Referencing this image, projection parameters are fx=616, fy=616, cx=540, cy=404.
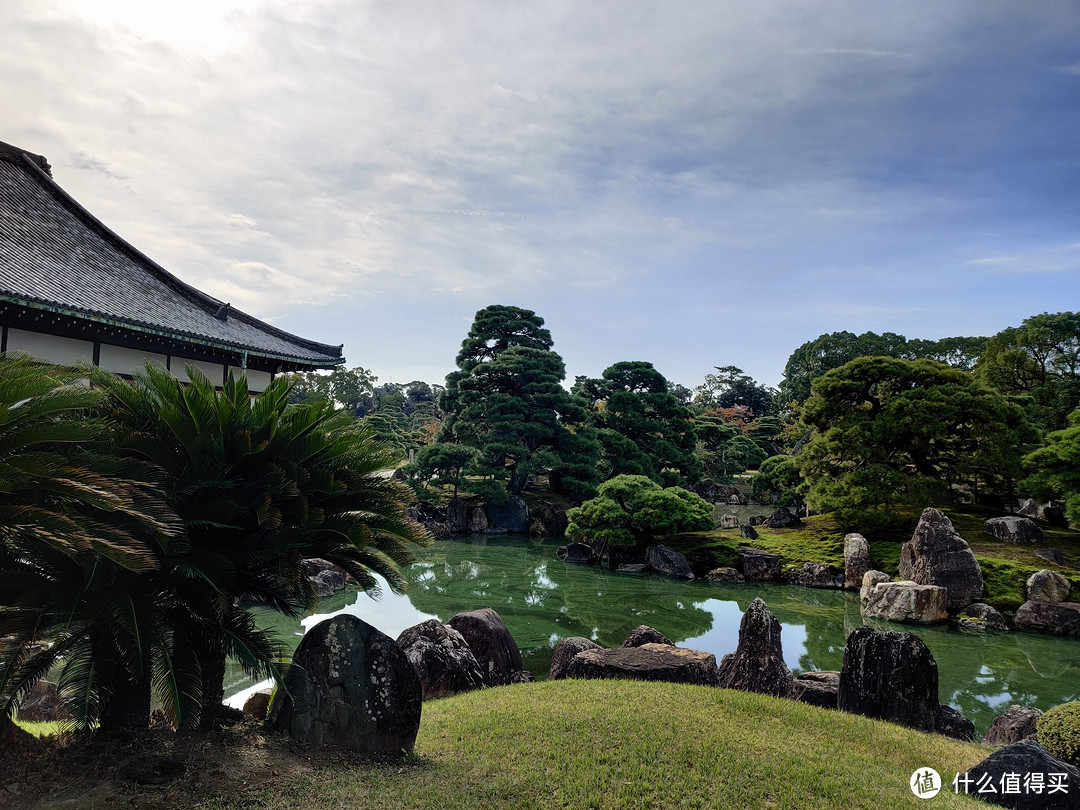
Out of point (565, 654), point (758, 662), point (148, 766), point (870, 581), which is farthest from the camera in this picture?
point (870, 581)

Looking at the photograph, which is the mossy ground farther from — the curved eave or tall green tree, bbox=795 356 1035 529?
the curved eave

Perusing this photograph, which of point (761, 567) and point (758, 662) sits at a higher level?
point (758, 662)

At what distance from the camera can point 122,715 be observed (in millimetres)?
5273

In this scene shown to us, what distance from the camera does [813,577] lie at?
19.2m

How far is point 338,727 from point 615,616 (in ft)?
37.0

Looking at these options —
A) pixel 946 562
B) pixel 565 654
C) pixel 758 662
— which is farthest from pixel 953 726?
pixel 946 562

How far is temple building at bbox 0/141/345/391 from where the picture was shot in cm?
1102

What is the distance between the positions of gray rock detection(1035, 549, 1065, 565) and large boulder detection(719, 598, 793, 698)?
12.1m

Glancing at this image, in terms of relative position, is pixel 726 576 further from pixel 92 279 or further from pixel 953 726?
pixel 92 279

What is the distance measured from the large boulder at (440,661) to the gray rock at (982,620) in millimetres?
12612

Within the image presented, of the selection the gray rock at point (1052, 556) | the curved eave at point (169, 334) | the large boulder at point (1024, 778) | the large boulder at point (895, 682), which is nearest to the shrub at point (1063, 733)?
the large boulder at point (1024, 778)

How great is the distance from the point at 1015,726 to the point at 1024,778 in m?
3.39

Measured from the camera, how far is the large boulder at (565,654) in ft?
32.3

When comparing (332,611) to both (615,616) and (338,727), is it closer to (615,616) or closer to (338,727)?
(615,616)
